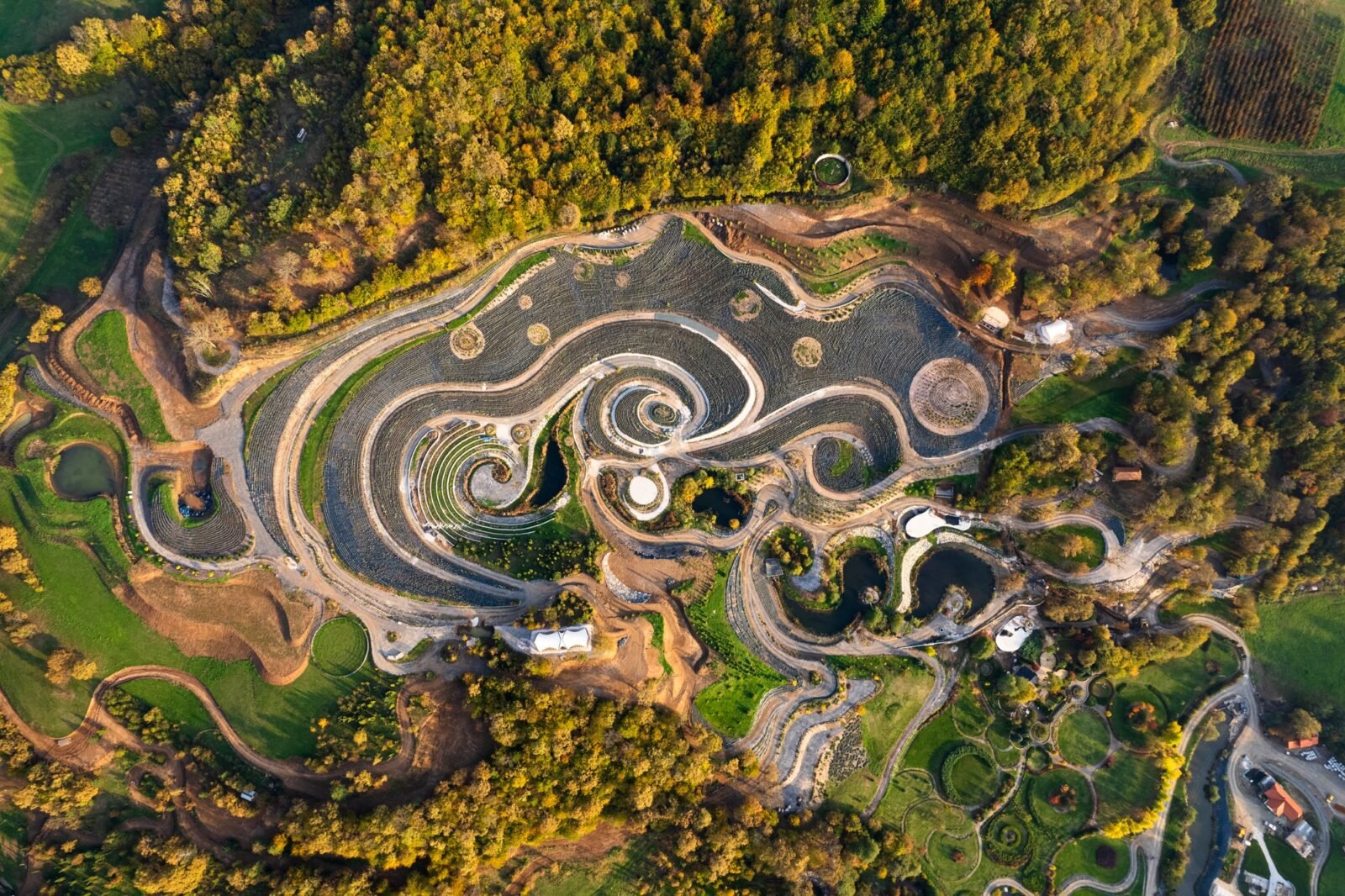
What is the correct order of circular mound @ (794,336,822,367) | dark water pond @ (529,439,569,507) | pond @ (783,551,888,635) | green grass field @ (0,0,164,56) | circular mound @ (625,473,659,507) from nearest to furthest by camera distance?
1. dark water pond @ (529,439,569,507)
2. circular mound @ (625,473,659,507)
3. pond @ (783,551,888,635)
4. circular mound @ (794,336,822,367)
5. green grass field @ (0,0,164,56)

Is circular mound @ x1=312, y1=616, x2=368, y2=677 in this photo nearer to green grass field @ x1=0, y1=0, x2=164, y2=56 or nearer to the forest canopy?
the forest canopy

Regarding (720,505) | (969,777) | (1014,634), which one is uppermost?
(720,505)

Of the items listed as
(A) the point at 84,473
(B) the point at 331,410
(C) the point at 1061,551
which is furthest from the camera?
(C) the point at 1061,551

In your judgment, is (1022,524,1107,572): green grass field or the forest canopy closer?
the forest canopy

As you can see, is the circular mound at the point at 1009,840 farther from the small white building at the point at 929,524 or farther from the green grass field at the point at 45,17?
the green grass field at the point at 45,17

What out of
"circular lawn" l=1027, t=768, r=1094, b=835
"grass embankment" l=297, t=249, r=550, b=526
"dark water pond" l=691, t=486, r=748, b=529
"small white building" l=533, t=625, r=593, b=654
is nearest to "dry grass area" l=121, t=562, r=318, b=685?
"grass embankment" l=297, t=249, r=550, b=526

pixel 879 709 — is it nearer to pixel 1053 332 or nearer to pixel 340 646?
pixel 1053 332

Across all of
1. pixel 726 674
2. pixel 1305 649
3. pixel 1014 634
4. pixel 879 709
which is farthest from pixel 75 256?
pixel 1305 649
